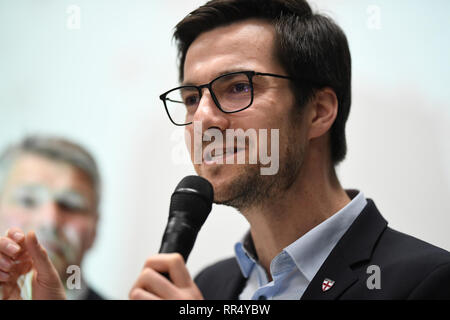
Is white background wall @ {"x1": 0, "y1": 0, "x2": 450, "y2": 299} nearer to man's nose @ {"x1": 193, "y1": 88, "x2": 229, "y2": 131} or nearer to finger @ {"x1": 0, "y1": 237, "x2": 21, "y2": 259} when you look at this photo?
man's nose @ {"x1": 193, "y1": 88, "x2": 229, "y2": 131}

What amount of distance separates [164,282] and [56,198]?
1.45 metres

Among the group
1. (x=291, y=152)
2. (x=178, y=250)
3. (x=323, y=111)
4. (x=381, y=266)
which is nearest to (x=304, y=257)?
(x=381, y=266)

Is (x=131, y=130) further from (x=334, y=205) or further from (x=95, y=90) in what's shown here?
(x=334, y=205)

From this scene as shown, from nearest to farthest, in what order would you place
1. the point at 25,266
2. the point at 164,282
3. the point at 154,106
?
the point at 164,282 → the point at 25,266 → the point at 154,106

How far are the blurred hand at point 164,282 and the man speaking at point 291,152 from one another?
52 centimetres

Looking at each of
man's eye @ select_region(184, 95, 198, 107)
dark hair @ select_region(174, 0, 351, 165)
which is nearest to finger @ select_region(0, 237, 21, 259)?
man's eye @ select_region(184, 95, 198, 107)

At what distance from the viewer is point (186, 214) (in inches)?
35.2

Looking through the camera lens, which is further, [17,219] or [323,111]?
[17,219]

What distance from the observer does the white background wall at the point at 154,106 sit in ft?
5.43

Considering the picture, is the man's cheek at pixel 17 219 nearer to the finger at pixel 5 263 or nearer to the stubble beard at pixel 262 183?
the finger at pixel 5 263

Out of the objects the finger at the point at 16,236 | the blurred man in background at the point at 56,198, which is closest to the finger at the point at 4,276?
the finger at the point at 16,236

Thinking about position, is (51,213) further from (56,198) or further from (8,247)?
(8,247)

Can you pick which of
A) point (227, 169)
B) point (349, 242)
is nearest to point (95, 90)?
point (227, 169)

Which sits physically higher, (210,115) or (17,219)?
(210,115)
